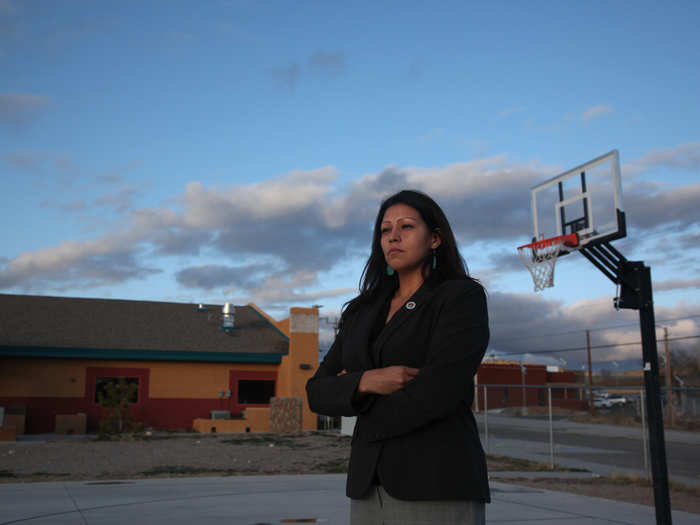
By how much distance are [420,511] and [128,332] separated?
2595cm

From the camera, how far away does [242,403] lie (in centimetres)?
2633

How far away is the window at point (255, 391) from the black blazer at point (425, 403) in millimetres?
24968

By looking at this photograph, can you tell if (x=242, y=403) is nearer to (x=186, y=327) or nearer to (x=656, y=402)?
(x=186, y=327)

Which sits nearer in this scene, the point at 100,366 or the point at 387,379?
the point at 387,379

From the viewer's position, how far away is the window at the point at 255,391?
87.0 feet

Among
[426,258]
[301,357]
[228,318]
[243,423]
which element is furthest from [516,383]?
[426,258]

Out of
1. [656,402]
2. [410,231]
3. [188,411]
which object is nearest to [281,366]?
[188,411]

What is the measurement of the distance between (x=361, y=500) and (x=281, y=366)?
82.5 feet

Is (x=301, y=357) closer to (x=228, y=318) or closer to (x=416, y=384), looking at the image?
(x=228, y=318)

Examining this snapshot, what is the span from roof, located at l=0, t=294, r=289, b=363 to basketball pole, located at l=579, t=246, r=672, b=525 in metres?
20.6

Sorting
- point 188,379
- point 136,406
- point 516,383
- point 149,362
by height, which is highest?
point 149,362

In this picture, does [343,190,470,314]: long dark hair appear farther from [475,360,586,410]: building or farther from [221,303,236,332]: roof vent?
[475,360,586,410]: building

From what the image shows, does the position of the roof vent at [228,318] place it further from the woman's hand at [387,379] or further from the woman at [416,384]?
the woman's hand at [387,379]

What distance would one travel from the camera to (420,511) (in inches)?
78.5
